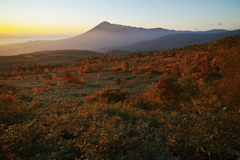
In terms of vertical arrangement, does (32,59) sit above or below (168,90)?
above

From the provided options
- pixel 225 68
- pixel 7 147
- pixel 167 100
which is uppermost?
pixel 225 68

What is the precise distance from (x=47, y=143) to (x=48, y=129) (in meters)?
0.83

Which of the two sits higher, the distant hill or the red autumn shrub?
the distant hill

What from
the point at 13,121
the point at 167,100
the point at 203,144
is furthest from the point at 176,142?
the point at 13,121

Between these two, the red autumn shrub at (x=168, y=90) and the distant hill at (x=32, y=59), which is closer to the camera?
the red autumn shrub at (x=168, y=90)

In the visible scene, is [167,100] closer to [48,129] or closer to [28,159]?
[48,129]

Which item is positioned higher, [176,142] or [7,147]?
[7,147]

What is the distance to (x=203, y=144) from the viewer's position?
3.76m

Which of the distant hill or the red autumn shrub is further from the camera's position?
the distant hill

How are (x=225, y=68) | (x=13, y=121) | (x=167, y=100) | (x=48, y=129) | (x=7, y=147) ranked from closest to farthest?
(x=7, y=147), (x=48, y=129), (x=13, y=121), (x=225, y=68), (x=167, y=100)

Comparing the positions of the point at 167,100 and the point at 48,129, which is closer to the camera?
the point at 48,129

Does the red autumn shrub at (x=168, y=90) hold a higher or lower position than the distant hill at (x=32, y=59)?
lower

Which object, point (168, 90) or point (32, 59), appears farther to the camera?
point (32, 59)

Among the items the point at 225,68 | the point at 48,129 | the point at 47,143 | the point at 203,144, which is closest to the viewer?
the point at 203,144
